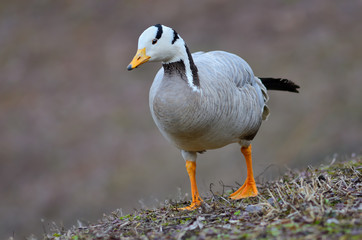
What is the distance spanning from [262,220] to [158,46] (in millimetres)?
2298

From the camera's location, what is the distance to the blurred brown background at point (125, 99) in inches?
620

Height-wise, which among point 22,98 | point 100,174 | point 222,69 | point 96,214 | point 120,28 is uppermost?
point 120,28

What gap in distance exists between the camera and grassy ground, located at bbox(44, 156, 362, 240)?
4.03 metres

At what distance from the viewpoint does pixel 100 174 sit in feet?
56.3

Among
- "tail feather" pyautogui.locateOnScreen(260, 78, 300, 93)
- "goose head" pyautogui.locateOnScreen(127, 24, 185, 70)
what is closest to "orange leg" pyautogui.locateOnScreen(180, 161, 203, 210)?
"goose head" pyautogui.locateOnScreen(127, 24, 185, 70)

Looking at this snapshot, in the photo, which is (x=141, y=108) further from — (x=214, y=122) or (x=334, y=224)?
(x=334, y=224)

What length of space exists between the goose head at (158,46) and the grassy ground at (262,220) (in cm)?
176

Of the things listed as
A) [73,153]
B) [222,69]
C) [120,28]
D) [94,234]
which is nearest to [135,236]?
[94,234]

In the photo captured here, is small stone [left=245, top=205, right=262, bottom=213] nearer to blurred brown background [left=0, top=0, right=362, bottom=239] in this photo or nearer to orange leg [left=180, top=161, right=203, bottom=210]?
orange leg [left=180, top=161, right=203, bottom=210]

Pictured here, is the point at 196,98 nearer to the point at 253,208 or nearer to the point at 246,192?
the point at 253,208

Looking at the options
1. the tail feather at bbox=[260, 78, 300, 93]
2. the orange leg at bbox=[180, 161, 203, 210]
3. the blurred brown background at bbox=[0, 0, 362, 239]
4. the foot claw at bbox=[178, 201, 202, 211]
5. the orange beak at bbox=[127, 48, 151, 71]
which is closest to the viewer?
the orange beak at bbox=[127, 48, 151, 71]

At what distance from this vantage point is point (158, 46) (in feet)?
18.5

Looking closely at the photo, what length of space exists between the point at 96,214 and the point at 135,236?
35.3 ft

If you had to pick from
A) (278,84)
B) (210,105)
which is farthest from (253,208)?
(278,84)
